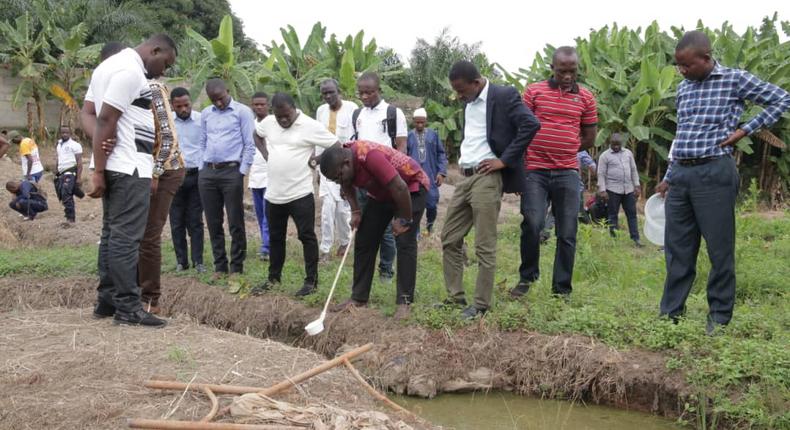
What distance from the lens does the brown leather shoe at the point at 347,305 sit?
5855 millimetres

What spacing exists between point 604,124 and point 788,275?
300 inches

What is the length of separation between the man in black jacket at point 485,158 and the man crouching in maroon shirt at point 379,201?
1.05 feet

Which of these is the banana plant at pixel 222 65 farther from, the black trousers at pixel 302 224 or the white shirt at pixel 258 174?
the black trousers at pixel 302 224

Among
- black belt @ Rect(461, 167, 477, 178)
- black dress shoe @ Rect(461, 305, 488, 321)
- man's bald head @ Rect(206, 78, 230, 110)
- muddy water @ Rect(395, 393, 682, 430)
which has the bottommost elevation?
muddy water @ Rect(395, 393, 682, 430)

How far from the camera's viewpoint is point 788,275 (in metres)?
6.47

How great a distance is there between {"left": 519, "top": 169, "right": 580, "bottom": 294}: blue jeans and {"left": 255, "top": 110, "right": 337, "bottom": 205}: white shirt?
173cm

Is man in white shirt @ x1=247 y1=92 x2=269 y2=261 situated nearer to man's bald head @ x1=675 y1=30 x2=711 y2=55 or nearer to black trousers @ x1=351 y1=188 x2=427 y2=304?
black trousers @ x1=351 y1=188 x2=427 y2=304

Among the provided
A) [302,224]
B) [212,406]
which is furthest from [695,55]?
[212,406]

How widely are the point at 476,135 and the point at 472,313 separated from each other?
1.32 m

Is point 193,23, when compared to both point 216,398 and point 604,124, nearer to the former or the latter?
point 604,124

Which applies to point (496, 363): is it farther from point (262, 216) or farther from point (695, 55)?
point (262, 216)

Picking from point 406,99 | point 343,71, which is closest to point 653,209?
point 343,71

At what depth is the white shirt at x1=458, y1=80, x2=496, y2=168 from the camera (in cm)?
535

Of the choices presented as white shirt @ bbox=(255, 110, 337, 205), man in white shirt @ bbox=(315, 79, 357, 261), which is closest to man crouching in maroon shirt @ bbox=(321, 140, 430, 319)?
white shirt @ bbox=(255, 110, 337, 205)
